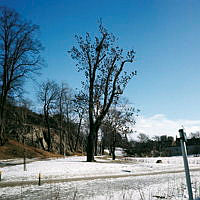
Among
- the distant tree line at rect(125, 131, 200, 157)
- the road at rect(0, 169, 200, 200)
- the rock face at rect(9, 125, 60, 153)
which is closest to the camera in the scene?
the road at rect(0, 169, 200, 200)

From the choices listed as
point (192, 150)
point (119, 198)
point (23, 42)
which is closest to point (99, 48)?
point (23, 42)

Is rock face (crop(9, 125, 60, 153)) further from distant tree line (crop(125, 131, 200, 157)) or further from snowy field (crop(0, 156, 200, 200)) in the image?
snowy field (crop(0, 156, 200, 200))

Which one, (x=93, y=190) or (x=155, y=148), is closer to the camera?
(x=93, y=190)

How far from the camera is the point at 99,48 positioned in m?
27.7

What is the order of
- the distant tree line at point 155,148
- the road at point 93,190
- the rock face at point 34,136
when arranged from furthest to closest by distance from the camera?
the distant tree line at point 155,148
the rock face at point 34,136
the road at point 93,190

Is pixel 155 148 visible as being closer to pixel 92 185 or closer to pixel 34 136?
pixel 34 136

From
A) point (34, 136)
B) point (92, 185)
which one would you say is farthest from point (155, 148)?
point (92, 185)

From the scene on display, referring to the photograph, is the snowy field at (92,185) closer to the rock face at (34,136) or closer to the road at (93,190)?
the road at (93,190)

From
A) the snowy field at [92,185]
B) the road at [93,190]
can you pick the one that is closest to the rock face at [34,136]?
the snowy field at [92,185]

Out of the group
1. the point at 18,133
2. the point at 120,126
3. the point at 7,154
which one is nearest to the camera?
the point at 120,126

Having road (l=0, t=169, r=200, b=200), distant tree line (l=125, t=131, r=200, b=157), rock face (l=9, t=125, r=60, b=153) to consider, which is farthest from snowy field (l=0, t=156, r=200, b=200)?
distant tree line (l=125, t=131, r=200, b=157)

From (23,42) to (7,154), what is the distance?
2040 cm

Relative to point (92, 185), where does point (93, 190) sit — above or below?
above

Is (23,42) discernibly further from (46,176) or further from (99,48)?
(46,176)
